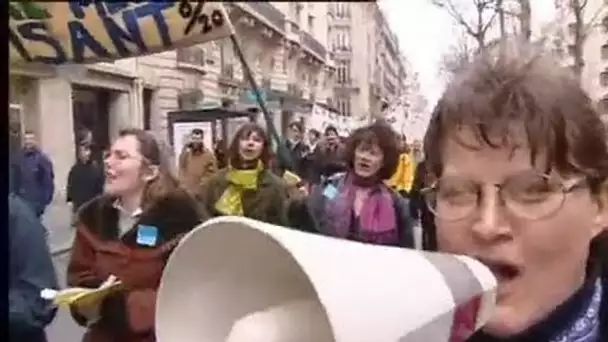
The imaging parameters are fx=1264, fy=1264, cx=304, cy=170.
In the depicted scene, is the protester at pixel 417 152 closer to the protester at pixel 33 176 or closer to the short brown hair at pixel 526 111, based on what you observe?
the short brown hair at pixel 526 111

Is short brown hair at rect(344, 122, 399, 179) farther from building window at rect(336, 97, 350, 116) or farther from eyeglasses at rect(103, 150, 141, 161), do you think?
eyeglasses at rect(103, 150, 141, 161)

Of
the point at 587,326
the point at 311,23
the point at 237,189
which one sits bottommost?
the point at 587,326

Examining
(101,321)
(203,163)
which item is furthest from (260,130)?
(101,321)

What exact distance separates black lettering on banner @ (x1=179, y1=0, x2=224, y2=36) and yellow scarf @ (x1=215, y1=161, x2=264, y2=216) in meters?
0.10

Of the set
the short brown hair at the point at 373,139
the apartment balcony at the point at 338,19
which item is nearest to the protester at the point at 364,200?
Result: the short brown hair at the point at 373,139

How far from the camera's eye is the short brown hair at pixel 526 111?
796 millimetres

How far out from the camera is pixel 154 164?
32.7 inches

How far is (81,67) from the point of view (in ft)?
2.60

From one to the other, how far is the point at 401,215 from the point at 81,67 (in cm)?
24

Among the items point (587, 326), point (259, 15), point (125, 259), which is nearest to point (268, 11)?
point (259, 15)

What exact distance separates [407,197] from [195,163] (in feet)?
0.49

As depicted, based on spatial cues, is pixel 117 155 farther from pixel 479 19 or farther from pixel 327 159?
pixel 479 19

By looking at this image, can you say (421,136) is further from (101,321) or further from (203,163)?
(101,321)

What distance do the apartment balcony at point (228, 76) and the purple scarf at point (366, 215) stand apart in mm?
98
